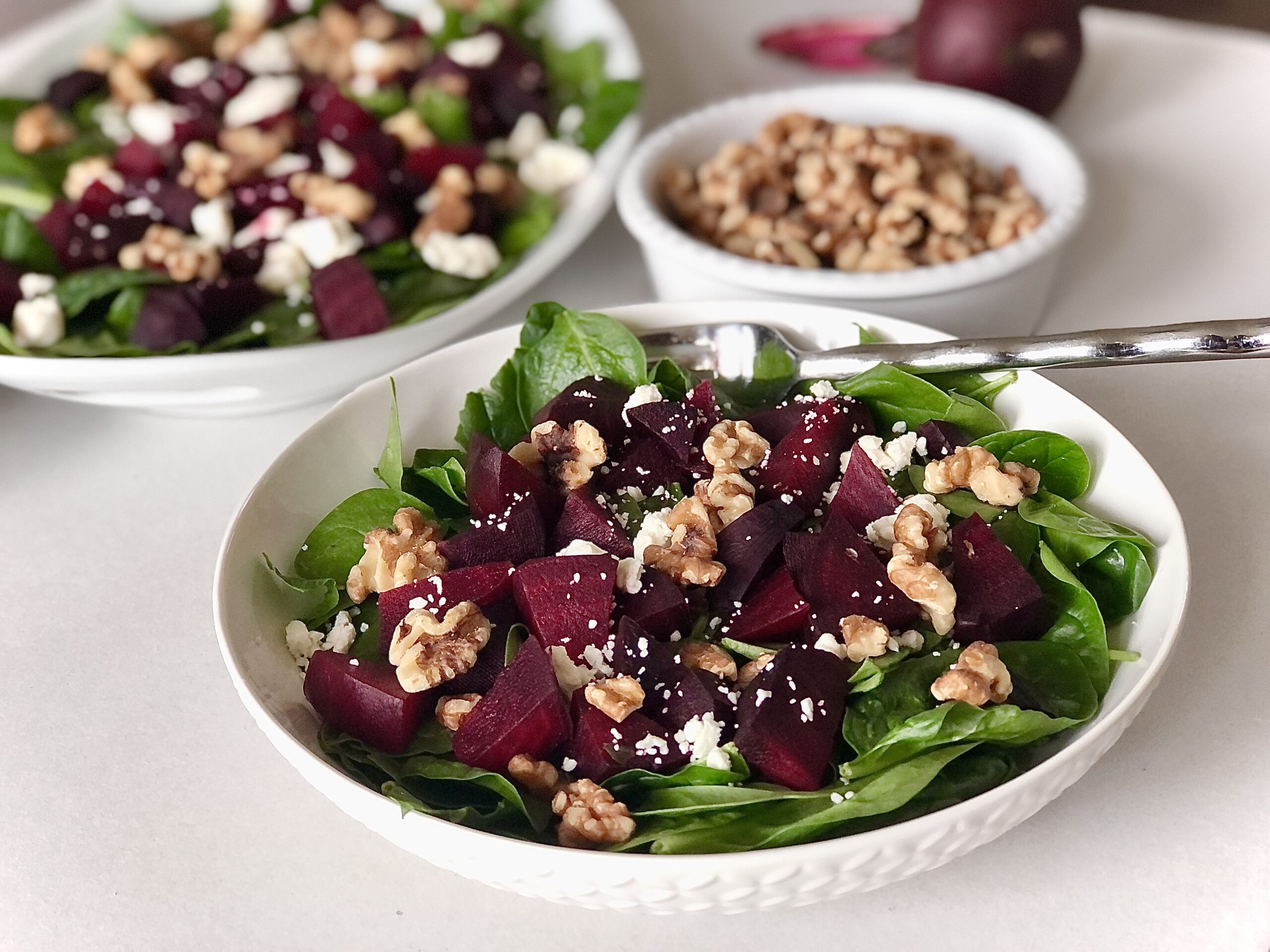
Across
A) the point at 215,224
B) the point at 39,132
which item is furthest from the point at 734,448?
the point at 39,132

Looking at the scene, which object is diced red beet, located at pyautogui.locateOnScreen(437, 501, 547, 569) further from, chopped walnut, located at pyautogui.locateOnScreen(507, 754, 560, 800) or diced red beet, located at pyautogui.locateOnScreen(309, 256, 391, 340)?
diced red beet, located at pyautogui.locateOnScreen(309, 256, 391, 340)

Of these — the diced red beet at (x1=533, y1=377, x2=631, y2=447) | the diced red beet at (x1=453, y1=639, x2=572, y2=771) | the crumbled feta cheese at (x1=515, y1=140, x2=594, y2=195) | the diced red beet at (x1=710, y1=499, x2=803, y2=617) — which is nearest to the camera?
the diced red beet at (x1=453, y1=639, x2=572, y2=771)

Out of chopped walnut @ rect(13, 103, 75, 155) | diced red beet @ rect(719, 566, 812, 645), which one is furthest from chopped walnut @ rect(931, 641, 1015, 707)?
chopped walnut @ rect(13, 103, 75, 155)

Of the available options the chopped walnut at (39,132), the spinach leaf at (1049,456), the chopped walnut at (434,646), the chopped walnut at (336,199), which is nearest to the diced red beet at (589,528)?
the chopped walnut at (434,646)

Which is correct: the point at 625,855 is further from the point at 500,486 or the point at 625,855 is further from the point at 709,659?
the point at 500,486

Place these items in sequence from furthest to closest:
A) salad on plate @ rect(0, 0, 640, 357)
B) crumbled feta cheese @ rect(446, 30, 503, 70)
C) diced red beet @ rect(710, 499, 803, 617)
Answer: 1. crumbled feta cheese @ rect(446, 30, 503, 70)
2. salad on plate @ rect(0, 0, 640, 357)
3. diced red beet @ rect(710, 499, 803, 617)

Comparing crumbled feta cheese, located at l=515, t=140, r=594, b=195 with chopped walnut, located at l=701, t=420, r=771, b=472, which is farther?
crumbled feta cheese, located at l=515, t=140, r=594, b=195

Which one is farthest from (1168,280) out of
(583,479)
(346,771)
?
(346,771)

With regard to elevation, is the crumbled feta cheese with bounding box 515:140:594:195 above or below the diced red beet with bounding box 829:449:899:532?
below
